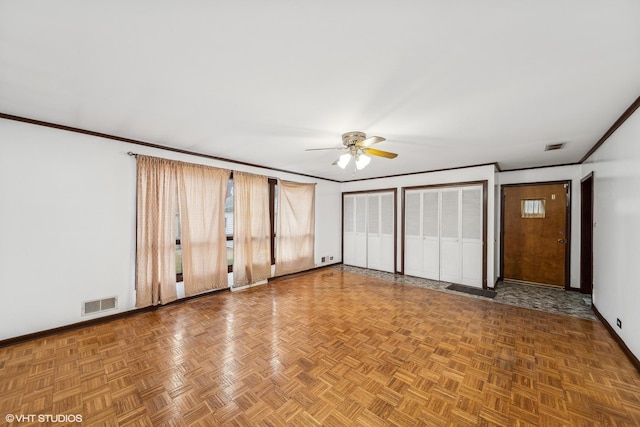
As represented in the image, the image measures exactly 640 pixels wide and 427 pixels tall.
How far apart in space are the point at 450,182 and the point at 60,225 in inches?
247

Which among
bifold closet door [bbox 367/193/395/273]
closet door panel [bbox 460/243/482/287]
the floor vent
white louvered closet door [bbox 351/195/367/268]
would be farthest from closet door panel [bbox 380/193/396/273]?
the floor vent

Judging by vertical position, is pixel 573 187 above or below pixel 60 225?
above

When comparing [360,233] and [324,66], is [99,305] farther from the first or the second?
[360,233]

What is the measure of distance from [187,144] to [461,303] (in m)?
4.95

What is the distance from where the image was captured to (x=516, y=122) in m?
2.67

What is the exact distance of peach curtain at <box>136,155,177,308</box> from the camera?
3408mm

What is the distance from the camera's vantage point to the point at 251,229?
4.80 meters

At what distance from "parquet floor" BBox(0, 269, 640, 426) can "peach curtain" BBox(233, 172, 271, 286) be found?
1.34 metres

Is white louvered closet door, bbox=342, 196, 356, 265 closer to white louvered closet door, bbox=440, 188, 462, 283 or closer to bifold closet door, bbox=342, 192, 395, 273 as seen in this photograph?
bifold closet door, bbox=342, 192, 395, 273

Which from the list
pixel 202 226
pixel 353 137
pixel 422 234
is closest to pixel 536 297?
pixel 422 234

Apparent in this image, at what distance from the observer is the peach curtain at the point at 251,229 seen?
4.57 m

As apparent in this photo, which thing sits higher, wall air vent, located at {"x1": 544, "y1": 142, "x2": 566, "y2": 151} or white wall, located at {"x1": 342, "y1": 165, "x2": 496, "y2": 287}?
wall air vent, located at {"x1": 544, "y1": 142, "x2": 566, "y2": 151}

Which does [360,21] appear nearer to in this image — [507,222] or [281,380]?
[281,380]

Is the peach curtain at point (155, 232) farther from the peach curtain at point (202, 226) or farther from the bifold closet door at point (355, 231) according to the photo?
the bifold closet door at point (355, 231)
